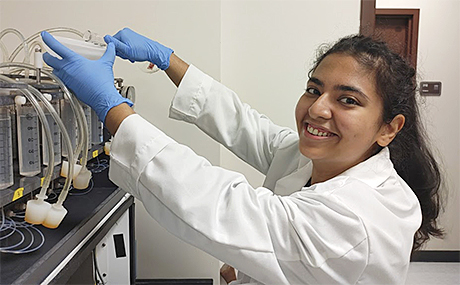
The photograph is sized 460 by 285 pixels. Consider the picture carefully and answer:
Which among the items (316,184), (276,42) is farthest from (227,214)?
(276,42)

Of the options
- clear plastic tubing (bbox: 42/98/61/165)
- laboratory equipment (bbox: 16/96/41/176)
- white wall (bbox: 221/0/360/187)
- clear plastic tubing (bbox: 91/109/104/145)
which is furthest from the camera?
white wall (bbox: 221/0/360/187)

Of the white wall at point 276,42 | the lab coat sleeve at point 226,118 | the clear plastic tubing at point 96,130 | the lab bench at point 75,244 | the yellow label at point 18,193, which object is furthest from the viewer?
the white wall at point 276,42

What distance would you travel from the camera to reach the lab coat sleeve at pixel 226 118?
137cm

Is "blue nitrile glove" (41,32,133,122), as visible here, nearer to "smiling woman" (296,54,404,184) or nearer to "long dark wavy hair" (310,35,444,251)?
"smiling woman" (296,54,404,184)

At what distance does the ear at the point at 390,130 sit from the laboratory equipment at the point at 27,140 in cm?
88

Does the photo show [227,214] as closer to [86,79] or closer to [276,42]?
[86,79]

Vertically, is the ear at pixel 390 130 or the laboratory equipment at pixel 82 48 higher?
the laboratory equipment at pixel 82 48

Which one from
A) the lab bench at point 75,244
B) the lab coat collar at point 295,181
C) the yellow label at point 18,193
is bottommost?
the lab bench at point 75,244

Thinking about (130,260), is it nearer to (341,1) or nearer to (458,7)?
(341,1)

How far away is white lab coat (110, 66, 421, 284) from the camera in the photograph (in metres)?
0.89

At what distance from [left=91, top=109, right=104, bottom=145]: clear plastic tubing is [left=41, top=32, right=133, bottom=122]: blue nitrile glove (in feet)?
1.59

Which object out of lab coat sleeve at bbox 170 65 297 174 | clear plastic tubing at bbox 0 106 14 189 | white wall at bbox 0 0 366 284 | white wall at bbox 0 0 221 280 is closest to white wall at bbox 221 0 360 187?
white wall at bbox 0 0 366 284

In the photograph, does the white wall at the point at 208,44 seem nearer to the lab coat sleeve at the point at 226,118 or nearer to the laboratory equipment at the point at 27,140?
the lab coat sleeve at the point at 226,118

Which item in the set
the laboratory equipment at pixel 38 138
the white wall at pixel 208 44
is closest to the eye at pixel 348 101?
the laboratory equipment at pixel 38 138
